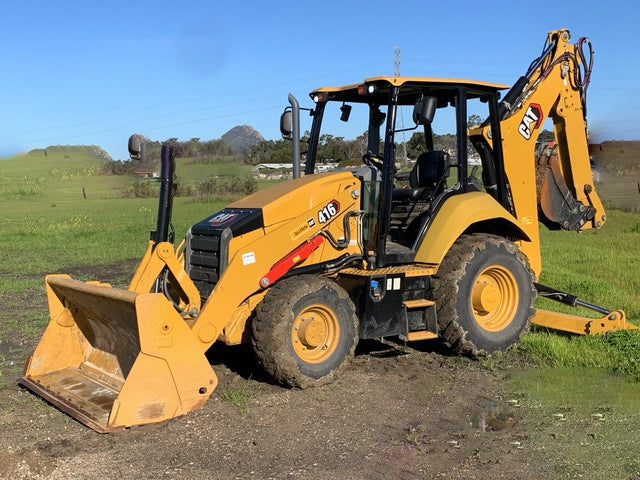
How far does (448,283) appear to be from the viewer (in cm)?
713

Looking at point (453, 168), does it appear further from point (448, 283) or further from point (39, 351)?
point (39, 351)

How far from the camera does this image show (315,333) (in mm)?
6434

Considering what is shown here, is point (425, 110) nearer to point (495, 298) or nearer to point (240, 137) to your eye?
point (495, 298)

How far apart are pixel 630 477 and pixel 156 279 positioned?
4002mm

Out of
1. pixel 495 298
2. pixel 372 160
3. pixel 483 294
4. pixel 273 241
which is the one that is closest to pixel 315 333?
pixel 273 241

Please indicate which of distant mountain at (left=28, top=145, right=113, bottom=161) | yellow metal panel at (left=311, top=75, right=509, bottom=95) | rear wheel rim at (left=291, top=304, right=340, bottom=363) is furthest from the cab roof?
distant mountain at (left=28, top=145, right=113, bottom=161)

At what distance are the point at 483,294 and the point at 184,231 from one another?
15275 millimetres

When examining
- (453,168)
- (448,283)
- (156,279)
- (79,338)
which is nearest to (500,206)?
(453,168)

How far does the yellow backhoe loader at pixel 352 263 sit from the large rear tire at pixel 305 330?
12mm

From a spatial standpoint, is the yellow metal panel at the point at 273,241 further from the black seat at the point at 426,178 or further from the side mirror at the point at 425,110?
the side mirror at the point at 425,110

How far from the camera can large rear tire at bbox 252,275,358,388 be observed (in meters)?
6.15

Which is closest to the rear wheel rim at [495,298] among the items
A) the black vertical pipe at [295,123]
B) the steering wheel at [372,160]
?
the steering wheel at [372,160]

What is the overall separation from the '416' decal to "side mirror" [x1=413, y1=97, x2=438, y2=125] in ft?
3.66

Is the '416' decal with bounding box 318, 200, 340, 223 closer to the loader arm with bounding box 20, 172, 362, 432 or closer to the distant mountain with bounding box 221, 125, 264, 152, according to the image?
the loader arm with bounding box 20, 172, 362, 432
